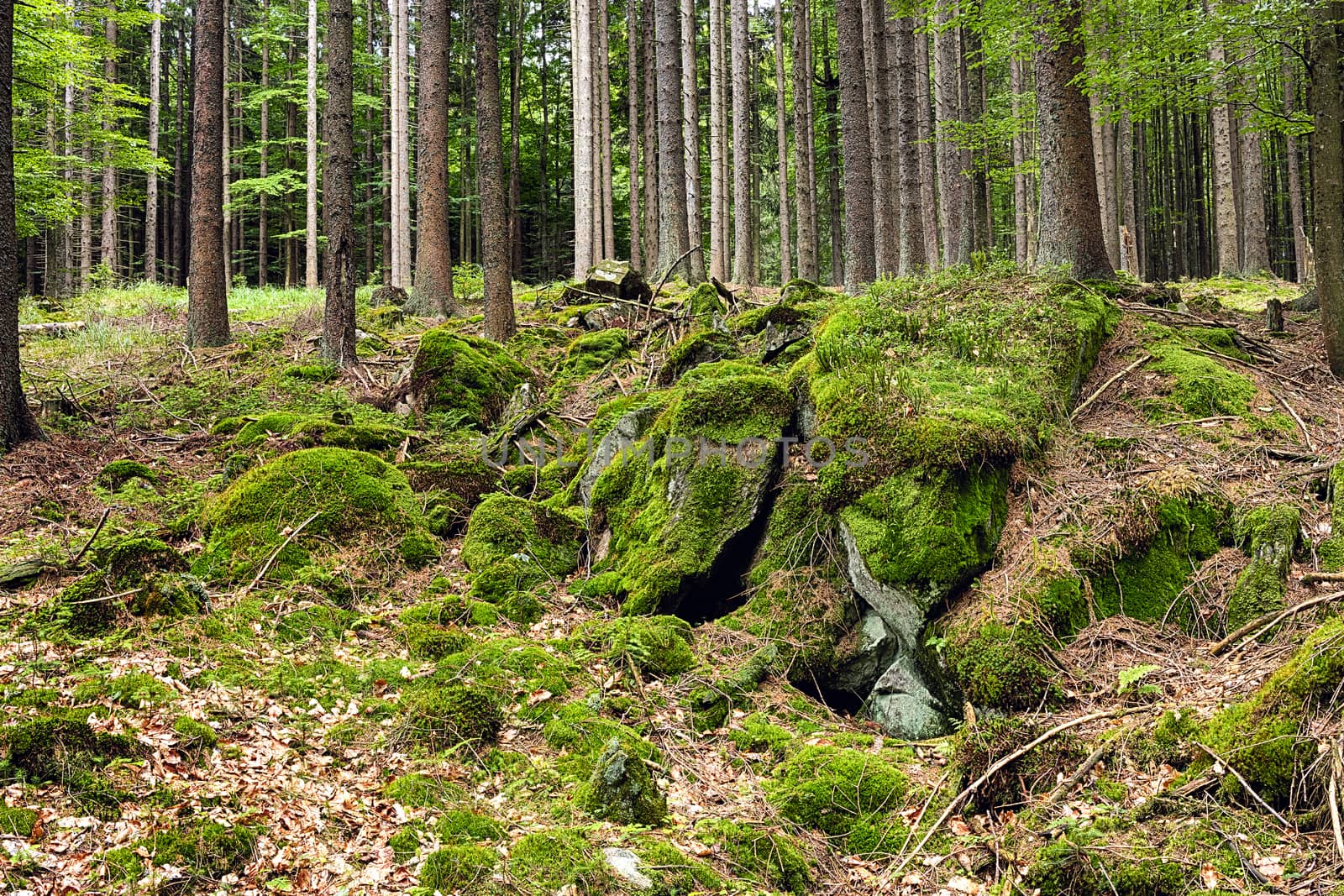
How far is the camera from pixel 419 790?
4.29m

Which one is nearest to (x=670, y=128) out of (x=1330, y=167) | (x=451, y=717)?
(x=1330, y=167)

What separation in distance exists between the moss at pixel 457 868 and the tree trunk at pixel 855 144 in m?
9.64

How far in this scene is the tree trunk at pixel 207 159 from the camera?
12570 millimetres

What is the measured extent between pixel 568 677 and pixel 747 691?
1.20 metres

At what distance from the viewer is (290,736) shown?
464 centimetres

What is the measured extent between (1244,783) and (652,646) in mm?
3446

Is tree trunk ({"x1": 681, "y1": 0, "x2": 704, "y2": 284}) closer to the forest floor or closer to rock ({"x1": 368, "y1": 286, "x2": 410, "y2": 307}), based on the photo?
rock ({"x1": 368, "y1": 286, "x2": 410, "y2": 307})

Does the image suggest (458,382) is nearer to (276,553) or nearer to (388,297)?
(276,553)

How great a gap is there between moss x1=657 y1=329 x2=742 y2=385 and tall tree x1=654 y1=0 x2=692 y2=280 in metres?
6.30

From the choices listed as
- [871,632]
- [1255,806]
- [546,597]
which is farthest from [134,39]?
[1255,806]

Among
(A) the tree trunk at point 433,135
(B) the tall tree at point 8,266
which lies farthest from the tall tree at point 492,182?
(B) the tall tree at point 8,266

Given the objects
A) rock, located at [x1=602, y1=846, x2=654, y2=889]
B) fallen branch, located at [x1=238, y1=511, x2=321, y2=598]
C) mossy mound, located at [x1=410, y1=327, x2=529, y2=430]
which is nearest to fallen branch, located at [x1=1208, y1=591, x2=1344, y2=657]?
rock, located at [x1=602, y1=846, x2=654, y2=889]

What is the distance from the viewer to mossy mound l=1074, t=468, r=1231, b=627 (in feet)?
17.9

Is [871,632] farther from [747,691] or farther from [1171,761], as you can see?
[1171,761]
